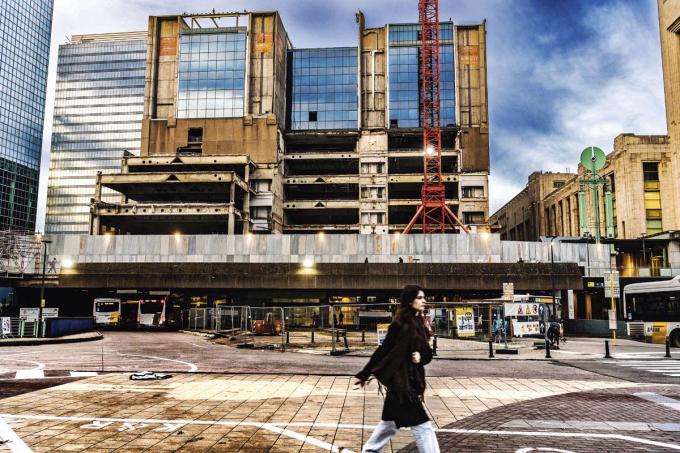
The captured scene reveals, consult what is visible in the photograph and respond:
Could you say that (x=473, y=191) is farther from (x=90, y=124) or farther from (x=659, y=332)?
(x=90, y=124)

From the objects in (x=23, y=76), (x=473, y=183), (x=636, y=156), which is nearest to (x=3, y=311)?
(x=473, y=183)

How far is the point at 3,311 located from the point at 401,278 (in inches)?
1234

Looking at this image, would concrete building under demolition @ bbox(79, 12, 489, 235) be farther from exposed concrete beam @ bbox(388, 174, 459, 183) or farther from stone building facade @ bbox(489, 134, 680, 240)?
stone building facade @ bbox(489, 134, 680, 240)

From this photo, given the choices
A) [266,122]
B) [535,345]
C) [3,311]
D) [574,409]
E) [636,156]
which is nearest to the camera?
[574,409]

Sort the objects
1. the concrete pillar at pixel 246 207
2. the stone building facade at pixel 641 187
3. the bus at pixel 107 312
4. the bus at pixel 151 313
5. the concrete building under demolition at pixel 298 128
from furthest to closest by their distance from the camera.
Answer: the concrete building under demolition at pixel 298 128, the concrete pillar at pixel 246 207, the stone building facade at pixel 641 187, the bus at pixel 151 313, the bus at pixel 107 312

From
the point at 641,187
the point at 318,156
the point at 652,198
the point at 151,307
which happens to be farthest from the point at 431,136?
the point at 151,307

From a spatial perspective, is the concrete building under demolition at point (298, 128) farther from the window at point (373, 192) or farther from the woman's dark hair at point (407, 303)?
the woman's dark hair at point (407, 303)

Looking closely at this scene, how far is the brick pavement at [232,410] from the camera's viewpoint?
281 inches

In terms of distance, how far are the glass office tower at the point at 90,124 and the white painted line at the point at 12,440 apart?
171 m

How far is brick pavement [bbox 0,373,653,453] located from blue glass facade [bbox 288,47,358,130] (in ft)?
259

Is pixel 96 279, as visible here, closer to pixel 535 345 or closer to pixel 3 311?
pixel 3 311

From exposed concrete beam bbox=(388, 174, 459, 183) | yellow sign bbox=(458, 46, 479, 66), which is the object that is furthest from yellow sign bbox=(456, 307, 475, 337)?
yellow sign bbox=(458, 46, 479, 66)

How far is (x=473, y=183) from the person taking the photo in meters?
83.2

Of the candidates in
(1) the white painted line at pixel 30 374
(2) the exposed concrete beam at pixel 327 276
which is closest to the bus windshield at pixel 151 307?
(2) the exposed concrete beam at pixel 327 276
